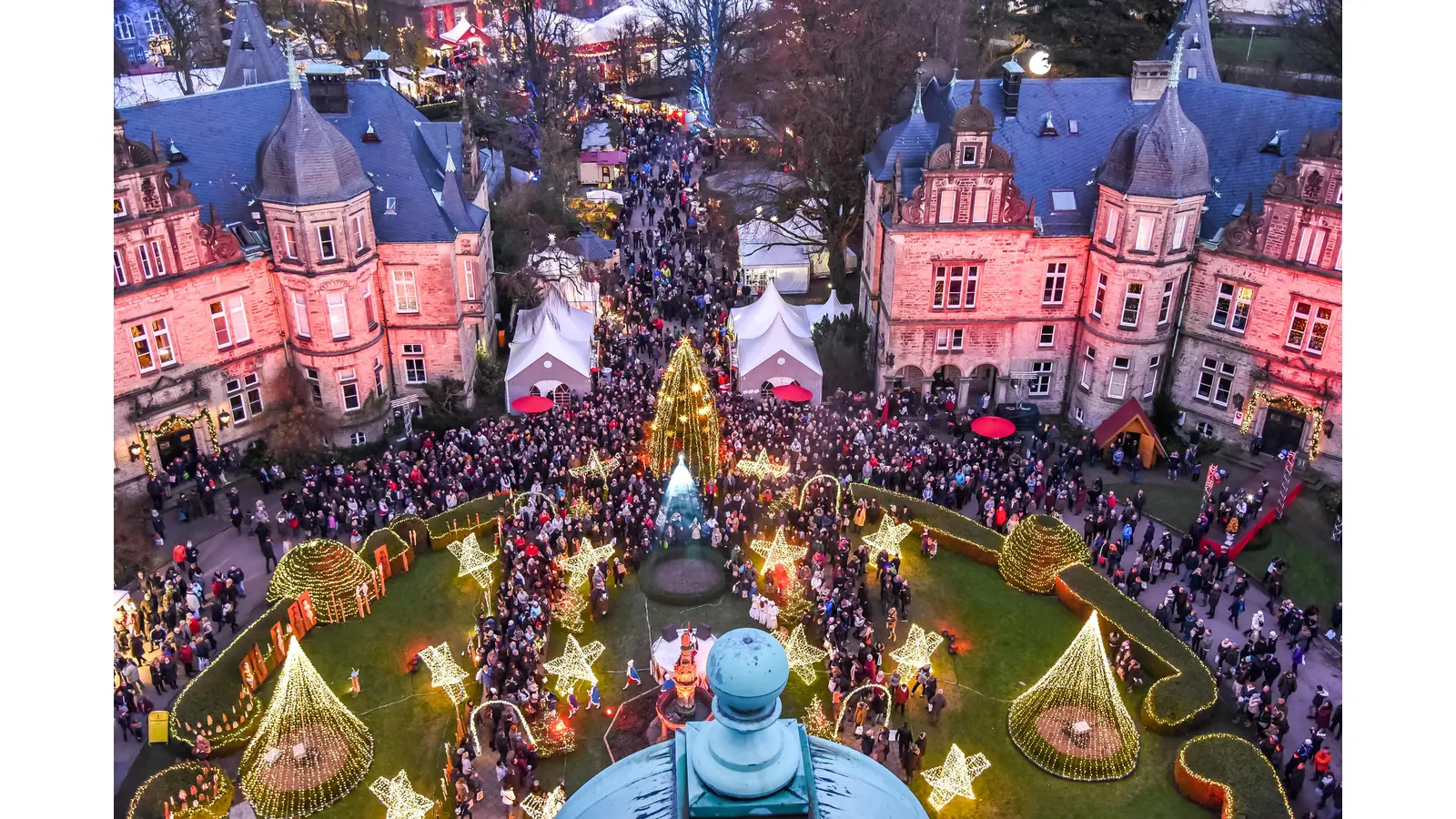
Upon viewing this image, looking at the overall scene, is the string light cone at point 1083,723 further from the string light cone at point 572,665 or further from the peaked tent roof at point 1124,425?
the peaked tent roof at point 1124,425

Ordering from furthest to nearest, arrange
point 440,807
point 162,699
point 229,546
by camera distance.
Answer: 1. point 229,546
2. point 162,699
3. point 440,807

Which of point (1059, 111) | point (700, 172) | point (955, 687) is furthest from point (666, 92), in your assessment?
point (955, 687)

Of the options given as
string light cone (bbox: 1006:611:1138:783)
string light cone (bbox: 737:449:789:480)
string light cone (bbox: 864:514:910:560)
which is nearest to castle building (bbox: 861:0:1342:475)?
string light cone (bbox: 737:449:789:480)

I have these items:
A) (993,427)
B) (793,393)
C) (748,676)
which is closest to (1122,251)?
(993,427)

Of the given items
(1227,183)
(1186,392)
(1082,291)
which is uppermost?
(1227,183)

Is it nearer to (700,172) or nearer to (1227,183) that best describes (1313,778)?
(1227,183)

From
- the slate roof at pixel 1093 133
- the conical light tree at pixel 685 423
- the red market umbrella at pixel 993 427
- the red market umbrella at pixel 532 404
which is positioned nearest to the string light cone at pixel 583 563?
the conical light tree at pixel 685 423
